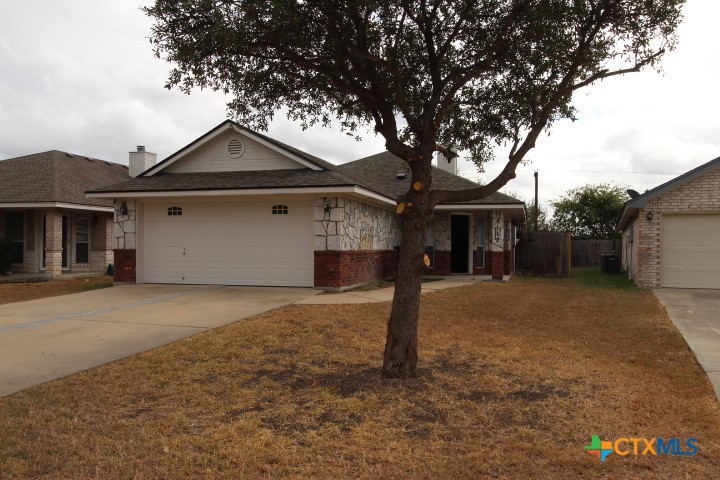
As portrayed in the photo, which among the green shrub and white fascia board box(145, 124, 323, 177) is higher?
white fascia board box(145, 124, 323, 177)

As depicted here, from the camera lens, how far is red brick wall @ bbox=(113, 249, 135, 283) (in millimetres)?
15234

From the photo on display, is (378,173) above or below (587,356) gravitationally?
above

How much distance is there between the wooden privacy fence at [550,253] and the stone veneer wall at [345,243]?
7.85m

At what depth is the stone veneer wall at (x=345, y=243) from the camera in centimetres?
1388

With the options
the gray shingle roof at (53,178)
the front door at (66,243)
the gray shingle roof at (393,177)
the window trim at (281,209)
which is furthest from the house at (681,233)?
the front door at (66,243)

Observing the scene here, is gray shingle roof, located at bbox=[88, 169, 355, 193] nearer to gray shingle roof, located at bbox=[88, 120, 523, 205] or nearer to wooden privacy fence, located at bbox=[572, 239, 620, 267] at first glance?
gray shingle roof, located at bbox=[88, 120, 523, 205]

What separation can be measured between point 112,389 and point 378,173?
693 inches

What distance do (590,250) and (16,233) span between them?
28624 mm

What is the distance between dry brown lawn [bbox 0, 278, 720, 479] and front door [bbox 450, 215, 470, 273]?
12058mm

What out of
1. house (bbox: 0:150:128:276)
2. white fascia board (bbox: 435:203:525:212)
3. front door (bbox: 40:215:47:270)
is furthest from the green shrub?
white fascia board (bbox: 435:203:525:212)

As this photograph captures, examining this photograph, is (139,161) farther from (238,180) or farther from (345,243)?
(345,243)

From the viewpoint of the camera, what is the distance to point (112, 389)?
5660 millimetres

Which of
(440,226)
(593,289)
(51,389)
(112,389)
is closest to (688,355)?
(112,389)

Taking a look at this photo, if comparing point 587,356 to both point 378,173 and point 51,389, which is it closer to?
point 51,389
